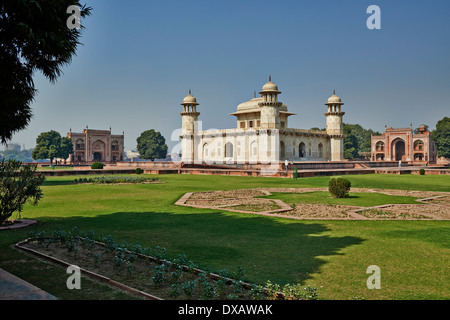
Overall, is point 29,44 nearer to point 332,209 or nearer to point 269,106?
point 332,209

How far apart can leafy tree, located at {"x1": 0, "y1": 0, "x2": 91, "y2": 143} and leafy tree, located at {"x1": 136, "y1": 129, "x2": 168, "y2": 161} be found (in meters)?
66.4

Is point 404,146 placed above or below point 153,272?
above

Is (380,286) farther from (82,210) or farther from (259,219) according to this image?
(82,210)

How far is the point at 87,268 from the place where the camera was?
5168 mm

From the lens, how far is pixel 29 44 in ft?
20.0

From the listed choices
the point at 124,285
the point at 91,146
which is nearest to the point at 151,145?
the point at 91,146

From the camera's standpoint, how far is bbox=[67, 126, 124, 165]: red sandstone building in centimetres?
Answer: 6600

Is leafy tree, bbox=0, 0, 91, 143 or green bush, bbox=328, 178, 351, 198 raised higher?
leafy tree, bbox=0, 0, 91, 143

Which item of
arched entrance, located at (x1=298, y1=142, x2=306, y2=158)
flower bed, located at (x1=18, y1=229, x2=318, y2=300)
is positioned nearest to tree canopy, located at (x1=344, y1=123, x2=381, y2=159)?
arched entrance, located at (x1=298, y1=142, x2=306, y2=158)

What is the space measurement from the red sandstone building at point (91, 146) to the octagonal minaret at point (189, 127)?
24.4 m

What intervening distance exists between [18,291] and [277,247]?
3.87 meters

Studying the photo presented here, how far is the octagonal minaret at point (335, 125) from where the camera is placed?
46.7 meters

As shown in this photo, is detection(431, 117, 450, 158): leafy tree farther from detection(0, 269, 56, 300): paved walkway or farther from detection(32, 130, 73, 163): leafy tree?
detection(0, 269, 56, 300): paved walkway
